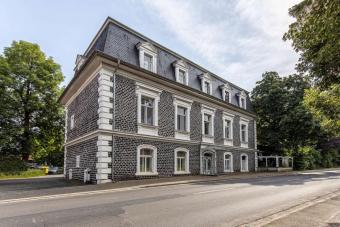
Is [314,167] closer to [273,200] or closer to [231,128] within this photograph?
[231,128]

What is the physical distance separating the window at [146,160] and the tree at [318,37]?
1136 centimetres

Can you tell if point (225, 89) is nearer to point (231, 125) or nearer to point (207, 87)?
point (207, 87)

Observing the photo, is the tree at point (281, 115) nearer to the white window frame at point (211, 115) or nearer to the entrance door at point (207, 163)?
the white window frame at point (211, 115)

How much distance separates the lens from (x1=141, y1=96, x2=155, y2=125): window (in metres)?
18.4

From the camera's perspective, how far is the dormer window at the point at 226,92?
2768 cm

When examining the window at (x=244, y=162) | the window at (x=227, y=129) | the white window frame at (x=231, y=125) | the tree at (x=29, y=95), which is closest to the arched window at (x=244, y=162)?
the window at (x=244, y=162)

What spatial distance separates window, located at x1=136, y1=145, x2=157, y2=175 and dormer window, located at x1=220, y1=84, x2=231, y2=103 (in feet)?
38.7

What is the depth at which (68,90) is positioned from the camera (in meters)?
21.9

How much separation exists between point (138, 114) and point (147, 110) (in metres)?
1.17

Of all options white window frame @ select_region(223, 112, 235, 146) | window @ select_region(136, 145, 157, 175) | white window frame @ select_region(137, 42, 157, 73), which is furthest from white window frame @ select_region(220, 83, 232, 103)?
window @ select_region(136, 145, 157, 175)

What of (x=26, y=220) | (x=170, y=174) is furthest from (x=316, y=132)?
(x=26, y=220)

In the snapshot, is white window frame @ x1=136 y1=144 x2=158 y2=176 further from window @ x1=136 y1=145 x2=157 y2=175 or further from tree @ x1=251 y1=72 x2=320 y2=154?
tree @ x1=251 y1=72 x2=320 y2=154

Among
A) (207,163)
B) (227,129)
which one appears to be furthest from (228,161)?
(207,163)

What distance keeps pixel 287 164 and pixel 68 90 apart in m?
26.8
